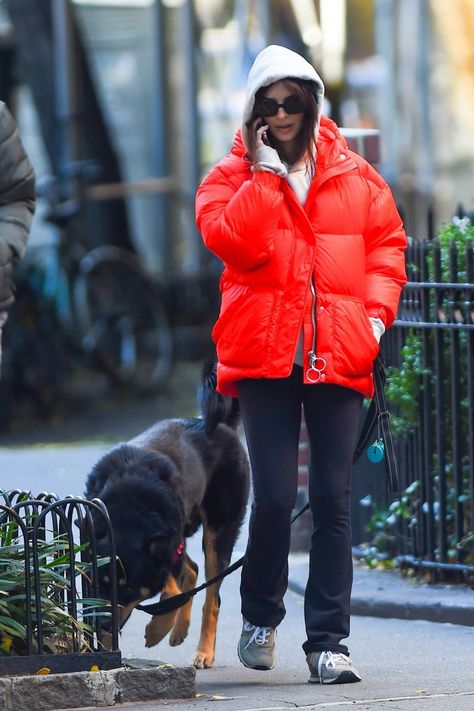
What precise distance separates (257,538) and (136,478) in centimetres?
48

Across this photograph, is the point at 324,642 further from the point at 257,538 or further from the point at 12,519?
the point at 12,519

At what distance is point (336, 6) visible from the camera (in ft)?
64.2

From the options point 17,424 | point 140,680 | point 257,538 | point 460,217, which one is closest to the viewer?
point 140,680

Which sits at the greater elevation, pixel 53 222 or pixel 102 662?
pixel 53 222

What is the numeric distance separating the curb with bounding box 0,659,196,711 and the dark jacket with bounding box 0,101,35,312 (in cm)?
163

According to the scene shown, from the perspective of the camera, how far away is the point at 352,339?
17.1 feet

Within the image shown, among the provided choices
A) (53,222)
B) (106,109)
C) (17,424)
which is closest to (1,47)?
(106,109)

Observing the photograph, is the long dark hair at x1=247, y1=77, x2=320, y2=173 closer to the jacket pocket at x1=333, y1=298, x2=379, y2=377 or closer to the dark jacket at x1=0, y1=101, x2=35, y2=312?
the jacket pocket at x1=333, y1=298, x2=379, y2=377

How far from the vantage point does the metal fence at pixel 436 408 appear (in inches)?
264

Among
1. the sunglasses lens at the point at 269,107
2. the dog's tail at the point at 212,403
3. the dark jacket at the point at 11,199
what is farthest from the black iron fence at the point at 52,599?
the sunglasses lens at the point at 269,107

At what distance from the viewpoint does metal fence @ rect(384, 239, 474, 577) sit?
22.0ft

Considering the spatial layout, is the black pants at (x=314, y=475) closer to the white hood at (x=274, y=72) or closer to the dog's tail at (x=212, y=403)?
the dog's tail at (x=212, y=403)

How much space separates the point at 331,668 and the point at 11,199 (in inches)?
85.4

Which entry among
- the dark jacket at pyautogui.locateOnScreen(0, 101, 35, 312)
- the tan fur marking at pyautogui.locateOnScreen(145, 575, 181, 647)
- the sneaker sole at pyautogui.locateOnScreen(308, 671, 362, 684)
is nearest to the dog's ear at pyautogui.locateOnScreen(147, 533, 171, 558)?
the tan fur marking at pyautogui.locateOnScreen(145, 575, 181, 647)
